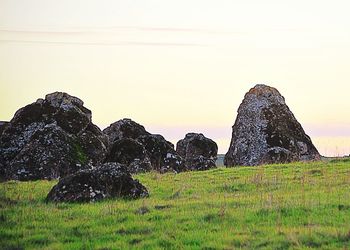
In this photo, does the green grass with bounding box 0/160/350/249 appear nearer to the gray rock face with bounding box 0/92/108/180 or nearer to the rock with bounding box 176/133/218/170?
the gray rock face with bounding box 0/92/108/180

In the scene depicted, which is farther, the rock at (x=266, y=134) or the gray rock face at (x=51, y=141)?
the rock at (x=266, y=134)

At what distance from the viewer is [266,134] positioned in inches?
1566

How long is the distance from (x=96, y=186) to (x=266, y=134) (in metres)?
22.2

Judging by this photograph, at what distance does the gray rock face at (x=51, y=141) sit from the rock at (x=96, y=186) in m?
11.2

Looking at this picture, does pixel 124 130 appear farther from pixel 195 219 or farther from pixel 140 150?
pixel 195 219

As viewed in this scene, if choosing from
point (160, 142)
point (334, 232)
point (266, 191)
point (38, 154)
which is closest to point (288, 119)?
point (160, 142)

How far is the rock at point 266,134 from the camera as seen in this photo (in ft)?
127

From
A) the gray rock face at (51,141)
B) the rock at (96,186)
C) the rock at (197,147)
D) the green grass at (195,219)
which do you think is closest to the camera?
the green grass at (195,219)

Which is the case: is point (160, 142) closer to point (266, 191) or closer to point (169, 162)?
point (169, 162)

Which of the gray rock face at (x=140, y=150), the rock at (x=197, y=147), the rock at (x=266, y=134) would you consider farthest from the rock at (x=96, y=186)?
the rock at (x=197, y=147)

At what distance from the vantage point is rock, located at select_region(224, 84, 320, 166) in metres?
38.7

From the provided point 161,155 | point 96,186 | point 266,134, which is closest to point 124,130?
point 161,155

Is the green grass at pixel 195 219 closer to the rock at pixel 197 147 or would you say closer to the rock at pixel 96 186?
the rock at pixel 96 186

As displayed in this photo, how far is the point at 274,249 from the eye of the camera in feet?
41.1
